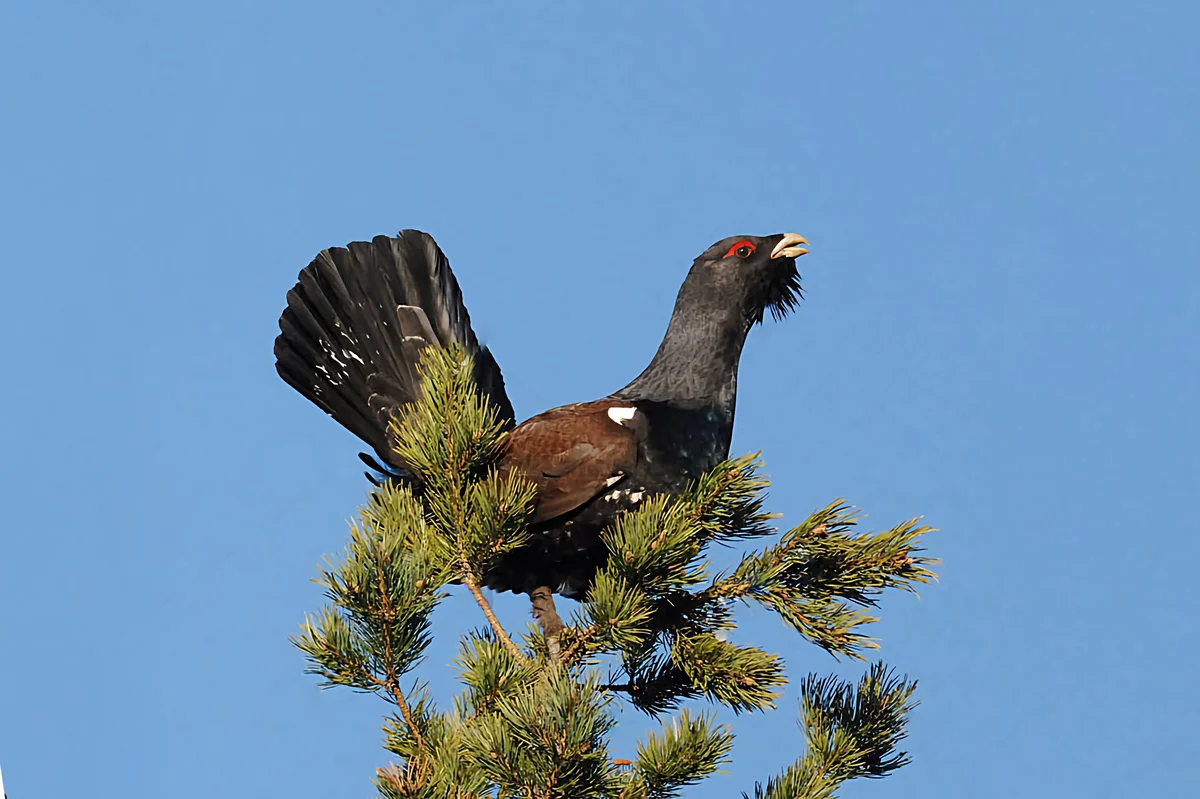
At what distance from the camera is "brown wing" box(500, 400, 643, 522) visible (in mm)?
4773

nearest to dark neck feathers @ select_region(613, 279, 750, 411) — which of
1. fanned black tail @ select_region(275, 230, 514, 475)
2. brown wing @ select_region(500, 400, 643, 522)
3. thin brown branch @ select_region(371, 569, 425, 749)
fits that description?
brown wing @ select_region(500, 400, 643, 522)

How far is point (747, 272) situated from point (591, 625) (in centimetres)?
245

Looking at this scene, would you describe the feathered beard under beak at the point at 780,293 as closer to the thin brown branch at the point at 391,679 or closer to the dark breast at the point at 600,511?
the dark breast at the point at 600,511

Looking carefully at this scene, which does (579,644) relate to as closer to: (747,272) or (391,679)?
(391,679)

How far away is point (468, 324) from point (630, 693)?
1984 mm

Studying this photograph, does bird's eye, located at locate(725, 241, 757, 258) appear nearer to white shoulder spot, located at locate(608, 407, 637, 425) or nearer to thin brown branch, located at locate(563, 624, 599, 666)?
white shoulder spot, located at locate(608, 407, 637, 425)

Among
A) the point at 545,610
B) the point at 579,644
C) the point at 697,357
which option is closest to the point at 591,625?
the point at 579,644

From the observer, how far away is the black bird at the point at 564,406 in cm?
482

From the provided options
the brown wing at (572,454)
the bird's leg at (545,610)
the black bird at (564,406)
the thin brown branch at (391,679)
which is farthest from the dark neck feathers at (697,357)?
the thin brown branch at (391,679)

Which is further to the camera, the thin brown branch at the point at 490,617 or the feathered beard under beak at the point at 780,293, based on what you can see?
the feathered beard under beak at the point at 780,293

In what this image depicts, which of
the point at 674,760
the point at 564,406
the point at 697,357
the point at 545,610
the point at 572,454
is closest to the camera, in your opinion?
the point at 674,760

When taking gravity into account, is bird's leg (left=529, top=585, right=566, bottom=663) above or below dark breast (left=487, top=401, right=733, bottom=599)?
below

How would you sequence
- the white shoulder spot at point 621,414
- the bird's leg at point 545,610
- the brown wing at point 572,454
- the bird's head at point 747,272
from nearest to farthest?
the bird's leg at point 545,610, the brown wing at point 572,454, the white shoulder spot at point 621,414, the bird's head at point 747,272

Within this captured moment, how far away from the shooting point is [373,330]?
550 cm
